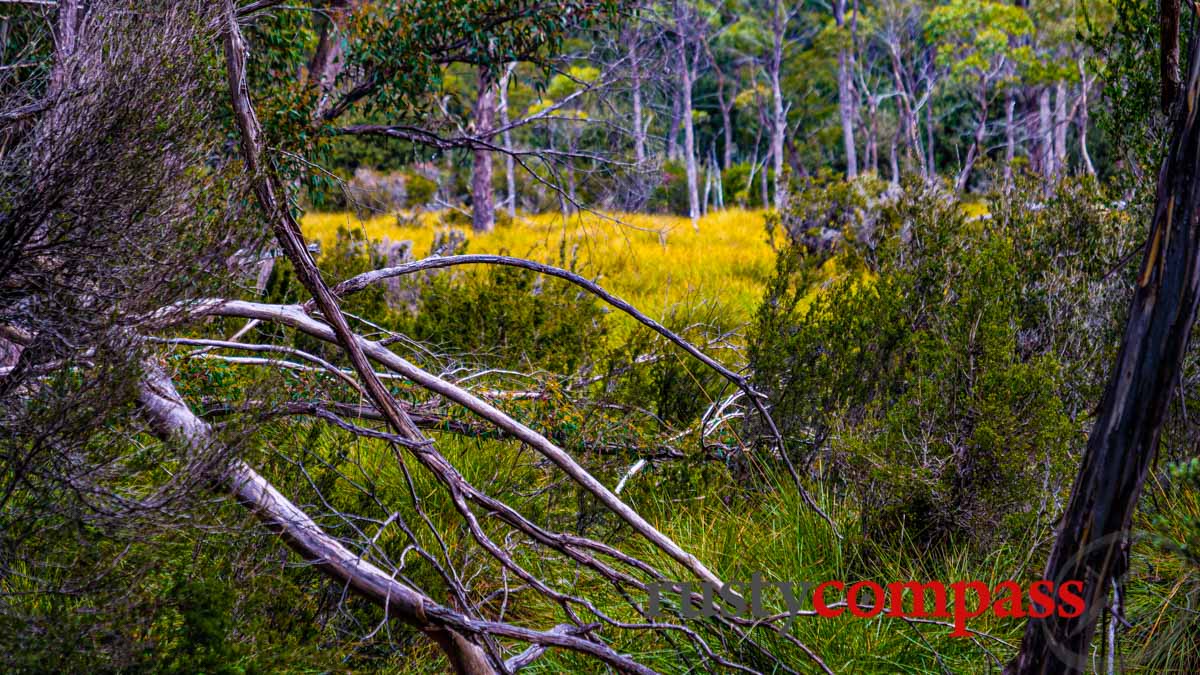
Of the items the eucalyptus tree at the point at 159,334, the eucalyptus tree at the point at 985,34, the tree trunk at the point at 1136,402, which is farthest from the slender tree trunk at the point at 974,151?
the tree trunk at the point at 1136,402

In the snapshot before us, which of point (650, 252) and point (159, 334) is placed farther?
point (650, 252)

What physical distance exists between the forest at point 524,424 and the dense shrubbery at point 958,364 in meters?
0.02

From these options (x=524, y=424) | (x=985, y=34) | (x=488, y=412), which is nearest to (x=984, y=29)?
(x=985, y=34)

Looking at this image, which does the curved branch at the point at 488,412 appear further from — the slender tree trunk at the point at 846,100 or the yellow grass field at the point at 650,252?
the slender tree trunk at the point at 846,100

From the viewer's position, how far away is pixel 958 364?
12.5ft

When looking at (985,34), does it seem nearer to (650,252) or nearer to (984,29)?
(984,29)

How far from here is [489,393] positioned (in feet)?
13.9

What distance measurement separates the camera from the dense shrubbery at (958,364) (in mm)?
3580

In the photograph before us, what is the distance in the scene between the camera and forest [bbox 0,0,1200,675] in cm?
240

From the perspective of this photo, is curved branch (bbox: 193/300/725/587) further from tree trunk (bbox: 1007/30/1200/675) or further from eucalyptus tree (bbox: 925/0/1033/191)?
eucalyptus tree (bbox: 925/0/1033/191)

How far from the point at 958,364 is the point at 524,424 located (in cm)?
182

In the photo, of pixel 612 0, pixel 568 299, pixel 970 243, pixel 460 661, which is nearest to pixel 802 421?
pixel 970 243

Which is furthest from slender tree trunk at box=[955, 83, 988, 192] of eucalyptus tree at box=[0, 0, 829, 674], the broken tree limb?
the broken tree limb

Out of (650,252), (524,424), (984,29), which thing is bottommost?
(650,252)
